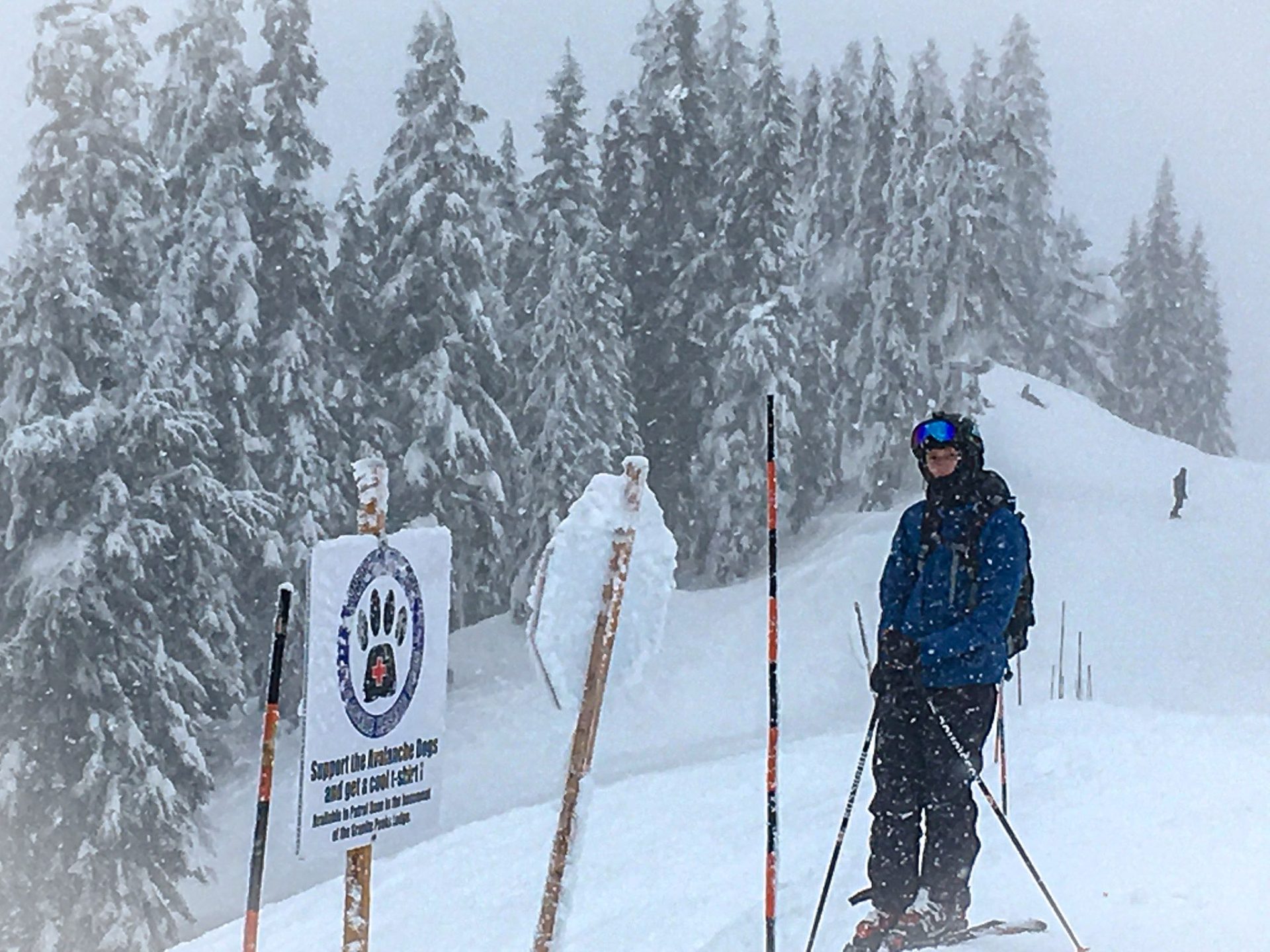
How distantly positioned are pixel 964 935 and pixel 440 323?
20.9m

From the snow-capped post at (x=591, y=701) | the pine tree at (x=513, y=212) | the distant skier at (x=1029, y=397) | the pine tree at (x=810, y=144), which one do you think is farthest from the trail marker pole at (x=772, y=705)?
the distant skier at (x=1029, y=397)

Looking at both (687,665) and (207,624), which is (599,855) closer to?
(207,624)

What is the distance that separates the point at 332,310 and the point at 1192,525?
829 inches

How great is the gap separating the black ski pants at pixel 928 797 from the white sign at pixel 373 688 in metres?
1.76

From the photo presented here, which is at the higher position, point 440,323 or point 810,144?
point 810,144

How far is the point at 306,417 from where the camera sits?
22.9 metres

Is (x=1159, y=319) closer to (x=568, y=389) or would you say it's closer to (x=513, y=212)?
Result: (x=513, y=212)

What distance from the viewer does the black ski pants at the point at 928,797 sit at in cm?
485

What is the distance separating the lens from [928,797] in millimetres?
4910

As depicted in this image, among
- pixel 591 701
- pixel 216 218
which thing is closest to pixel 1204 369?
pixel 216 218

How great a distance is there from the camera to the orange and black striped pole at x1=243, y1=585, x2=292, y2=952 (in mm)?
3619

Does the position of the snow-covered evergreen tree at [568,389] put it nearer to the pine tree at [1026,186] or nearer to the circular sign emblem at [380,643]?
the pine tree at [1026,186]

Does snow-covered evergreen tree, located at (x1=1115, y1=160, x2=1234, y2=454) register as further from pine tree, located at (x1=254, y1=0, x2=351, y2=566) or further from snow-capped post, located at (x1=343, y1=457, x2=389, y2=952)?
snow-capped post, located at (x1=343, y1=457, x2=389, y2=952)

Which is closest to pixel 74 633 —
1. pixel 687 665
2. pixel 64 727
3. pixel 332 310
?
pixel 64 727
